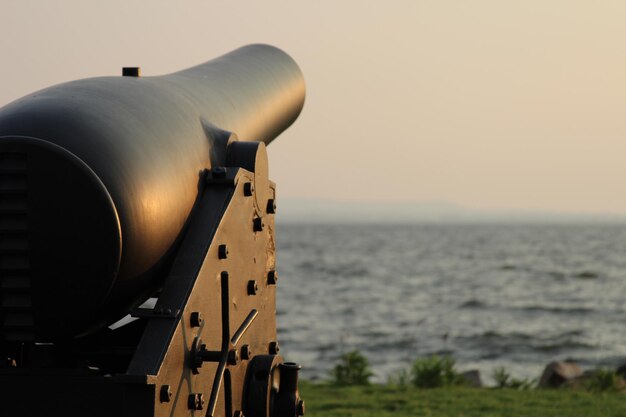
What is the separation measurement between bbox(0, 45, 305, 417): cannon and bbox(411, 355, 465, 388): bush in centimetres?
857

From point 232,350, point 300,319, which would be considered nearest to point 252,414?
point 232,350

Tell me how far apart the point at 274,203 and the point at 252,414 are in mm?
1259

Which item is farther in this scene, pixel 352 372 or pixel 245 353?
pixel 352 372

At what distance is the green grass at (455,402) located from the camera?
12.4 m

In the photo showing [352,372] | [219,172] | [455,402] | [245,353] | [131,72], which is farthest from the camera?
[352,372]

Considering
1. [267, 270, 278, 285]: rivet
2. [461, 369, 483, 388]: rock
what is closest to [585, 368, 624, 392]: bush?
[461, 369, 483, 388]: rock

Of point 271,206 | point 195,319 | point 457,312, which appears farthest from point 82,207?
point 457,312

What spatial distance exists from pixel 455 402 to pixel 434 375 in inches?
77.5

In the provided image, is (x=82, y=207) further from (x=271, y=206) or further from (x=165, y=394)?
(x=271, y=206)

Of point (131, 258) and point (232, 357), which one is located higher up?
point (131, 258)

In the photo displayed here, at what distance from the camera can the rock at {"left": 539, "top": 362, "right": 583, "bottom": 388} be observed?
1642 cm

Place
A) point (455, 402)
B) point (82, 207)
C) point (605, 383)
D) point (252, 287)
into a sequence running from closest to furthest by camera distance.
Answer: point (82, 207), point (252, 287), point (455, 402), point (605, 383)

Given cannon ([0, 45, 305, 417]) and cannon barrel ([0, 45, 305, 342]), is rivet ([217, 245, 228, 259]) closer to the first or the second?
cannon ([0, 45, 305, 417])

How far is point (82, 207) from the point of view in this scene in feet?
17.5
